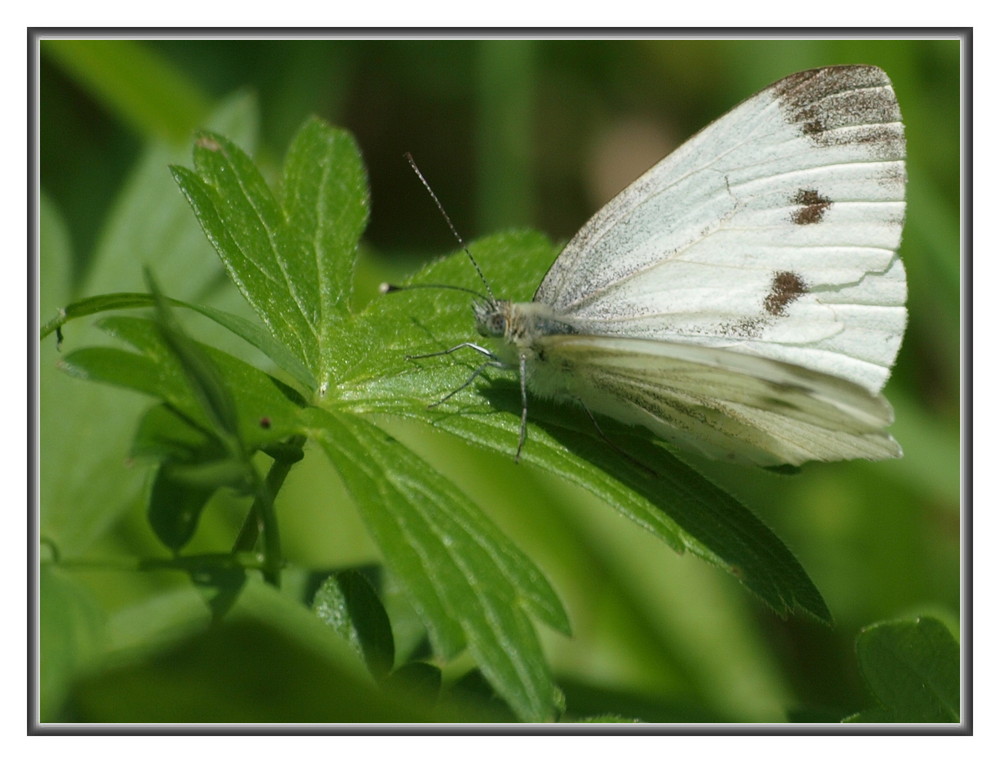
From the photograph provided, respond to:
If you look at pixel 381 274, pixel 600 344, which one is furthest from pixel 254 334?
pixel 381 274

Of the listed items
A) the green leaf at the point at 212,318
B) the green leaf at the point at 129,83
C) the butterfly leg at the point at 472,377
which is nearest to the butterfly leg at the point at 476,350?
the butterfly leg at the point at 472,377

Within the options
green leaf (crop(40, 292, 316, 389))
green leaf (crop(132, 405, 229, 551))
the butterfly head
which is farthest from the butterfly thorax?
green leaf (crop(132, 405, 229, 551))

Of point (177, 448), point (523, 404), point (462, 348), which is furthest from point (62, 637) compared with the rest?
point (462, 348)

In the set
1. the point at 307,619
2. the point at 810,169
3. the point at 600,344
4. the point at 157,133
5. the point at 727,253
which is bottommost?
the point at 307,619

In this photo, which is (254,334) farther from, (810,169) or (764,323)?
(810,169)

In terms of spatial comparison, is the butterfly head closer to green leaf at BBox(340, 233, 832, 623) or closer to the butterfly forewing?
green leaf at BBox(340, 233, 832, 623)

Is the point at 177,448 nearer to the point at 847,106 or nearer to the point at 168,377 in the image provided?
the point at 168,377
